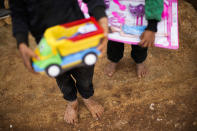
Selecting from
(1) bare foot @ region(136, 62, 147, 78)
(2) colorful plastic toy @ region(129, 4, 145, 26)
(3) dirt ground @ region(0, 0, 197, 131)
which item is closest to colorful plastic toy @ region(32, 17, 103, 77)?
(2) colorful plastic toy @ region(129, 4, 145, 26)

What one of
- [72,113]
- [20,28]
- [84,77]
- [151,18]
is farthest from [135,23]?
[72,113]

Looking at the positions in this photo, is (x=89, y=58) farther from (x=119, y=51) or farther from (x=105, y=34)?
(x=119, y=51)

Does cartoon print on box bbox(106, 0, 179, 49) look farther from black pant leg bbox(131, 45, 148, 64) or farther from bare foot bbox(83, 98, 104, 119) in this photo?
bare foot bbox(83, 98, 104, 119)

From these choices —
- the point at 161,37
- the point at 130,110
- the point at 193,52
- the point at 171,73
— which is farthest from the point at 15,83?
the point at 193,52

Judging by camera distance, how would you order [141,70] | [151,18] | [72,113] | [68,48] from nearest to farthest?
[68,48]
[151,18]
[72,113]
[141,70]

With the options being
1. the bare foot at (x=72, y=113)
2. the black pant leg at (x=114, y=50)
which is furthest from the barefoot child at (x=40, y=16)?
the bare foot at (x=72, y=113)

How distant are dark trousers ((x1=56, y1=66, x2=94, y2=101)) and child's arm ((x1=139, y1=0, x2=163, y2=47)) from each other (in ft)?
1.33

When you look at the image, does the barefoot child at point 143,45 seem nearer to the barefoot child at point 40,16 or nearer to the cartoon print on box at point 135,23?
the cartoon print on box at point 135,23

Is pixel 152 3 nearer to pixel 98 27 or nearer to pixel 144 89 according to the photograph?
pixel 98 27

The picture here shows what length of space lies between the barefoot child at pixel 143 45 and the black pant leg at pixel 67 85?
49 centimetres

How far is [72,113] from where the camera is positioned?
141 cm

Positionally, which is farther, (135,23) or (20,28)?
(135,23)

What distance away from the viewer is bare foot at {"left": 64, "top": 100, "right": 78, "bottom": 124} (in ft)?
4.62

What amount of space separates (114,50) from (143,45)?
37 centimetres
